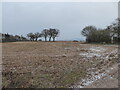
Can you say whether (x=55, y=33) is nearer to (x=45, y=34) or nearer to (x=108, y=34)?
(x=45, y=34)

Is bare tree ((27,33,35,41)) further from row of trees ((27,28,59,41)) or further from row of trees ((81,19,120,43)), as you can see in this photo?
row of trees ((81,19,120,43))

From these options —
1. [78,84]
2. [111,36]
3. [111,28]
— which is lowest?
[78,84]

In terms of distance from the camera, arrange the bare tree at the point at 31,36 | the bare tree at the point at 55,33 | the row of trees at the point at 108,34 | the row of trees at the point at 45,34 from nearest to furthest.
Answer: the row of trees at the point at 108,34 → the bare tree at the point at 31,36 → the row of trees at the point at 45,34 → the bare tree at the point at 55,33

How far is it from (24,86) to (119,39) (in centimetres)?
2782

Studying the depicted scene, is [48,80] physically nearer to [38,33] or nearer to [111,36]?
[111,36]

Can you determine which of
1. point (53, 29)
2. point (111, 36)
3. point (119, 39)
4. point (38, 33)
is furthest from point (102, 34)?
point (38, 33)

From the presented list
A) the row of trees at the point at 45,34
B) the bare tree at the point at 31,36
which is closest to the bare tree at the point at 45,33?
the row of trees at the point at 45,34

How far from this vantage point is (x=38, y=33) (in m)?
48.9

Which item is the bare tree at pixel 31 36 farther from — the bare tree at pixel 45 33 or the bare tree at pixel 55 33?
the bare tree at pixel 55 33

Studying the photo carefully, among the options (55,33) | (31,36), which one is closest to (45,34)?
(55,33)

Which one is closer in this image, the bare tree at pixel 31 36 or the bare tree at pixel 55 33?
the bare tree at pixel 31 36

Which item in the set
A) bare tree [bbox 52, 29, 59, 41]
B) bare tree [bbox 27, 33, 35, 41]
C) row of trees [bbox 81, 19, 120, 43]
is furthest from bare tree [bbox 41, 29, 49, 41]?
row of trees [bbox 81, 19, 120, 43]

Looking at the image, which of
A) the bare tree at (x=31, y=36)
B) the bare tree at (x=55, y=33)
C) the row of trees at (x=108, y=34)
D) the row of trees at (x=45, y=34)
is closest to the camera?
the row of trees at (x=108, y=34)

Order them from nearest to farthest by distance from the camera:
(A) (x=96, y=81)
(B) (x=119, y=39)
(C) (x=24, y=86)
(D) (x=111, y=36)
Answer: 1. (C) (x=24, y=86)
2. (A) (x=96, y=81)
3. (B) (x=119, y=39)
4. (D) (x=111, y=36)
